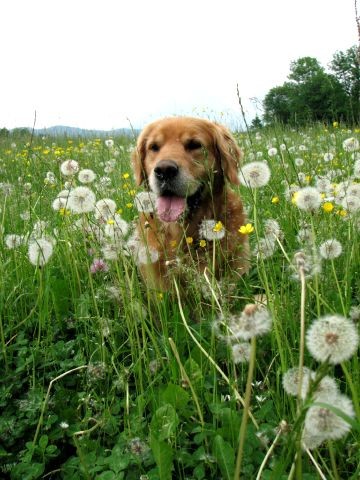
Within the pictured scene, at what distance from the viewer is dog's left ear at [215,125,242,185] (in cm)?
386

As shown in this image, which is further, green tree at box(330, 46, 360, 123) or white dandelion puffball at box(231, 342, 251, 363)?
green tree at box(330, 46, 360, 123)

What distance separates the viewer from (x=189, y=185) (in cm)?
333

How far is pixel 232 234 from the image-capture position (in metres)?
3.36

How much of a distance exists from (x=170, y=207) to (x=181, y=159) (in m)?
0.38

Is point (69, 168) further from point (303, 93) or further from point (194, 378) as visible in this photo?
point (303, 93)

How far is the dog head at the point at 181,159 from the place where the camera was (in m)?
3.49

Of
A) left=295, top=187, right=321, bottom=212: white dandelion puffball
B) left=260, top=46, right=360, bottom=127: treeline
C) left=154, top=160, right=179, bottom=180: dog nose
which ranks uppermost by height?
left=260, top=46, right=360, bottom=127: treeline

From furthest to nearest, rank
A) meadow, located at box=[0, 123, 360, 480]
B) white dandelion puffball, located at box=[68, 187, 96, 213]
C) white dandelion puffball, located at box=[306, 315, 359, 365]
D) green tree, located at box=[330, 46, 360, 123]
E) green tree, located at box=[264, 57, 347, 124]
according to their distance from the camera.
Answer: green tree, located at box=[264, 57, 347, 124] → green tree, located at box=[330, 46, 360, 123] → white dandelion puffball, located at box=[68, 187, 96, 213] → meadow, located at box=[0, 123, 360, 480] → white dandelion puffball, located at box=[306, 315, 359, 365]

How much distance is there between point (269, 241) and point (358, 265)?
1.63 feet

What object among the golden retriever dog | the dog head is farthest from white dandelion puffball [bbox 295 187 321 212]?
the dog head

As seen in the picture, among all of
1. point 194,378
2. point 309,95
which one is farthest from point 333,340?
point 309,95

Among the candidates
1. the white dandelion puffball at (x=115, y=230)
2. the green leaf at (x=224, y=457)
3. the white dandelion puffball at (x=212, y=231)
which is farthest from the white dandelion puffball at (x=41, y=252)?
the green leaf at (x=224, y=457)

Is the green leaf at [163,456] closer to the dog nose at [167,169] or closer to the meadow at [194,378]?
the meadow at [194,378]

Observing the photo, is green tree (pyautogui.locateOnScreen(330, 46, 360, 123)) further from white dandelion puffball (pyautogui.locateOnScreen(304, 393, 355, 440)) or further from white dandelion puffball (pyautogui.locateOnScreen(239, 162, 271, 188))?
white dandelion puffball (pyautogui.locateOnScreen(304, 393, 355, 440))
